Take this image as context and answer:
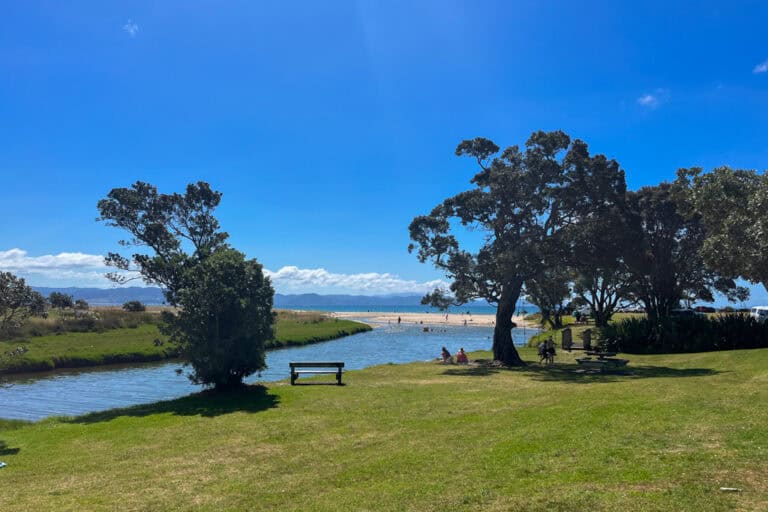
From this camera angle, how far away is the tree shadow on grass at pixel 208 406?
55.2ft

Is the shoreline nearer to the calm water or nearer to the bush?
the bush

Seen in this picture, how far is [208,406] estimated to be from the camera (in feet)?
58.0

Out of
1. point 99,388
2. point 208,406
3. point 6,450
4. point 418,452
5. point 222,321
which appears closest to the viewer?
point 418,452

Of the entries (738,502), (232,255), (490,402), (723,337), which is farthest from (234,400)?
(723,337)

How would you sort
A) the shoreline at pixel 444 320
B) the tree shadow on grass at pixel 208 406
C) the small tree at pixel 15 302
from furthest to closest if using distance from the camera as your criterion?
1. the shoreline at pixel 444 320
2. the tree shadow on grass at pixel 208 406
3. the small tree at pixel 15 302

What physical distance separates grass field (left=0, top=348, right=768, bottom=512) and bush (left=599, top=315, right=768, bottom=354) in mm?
13545

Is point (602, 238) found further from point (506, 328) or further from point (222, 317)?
point (222, 317)

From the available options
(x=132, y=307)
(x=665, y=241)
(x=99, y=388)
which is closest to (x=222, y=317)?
(x=99, y=388)

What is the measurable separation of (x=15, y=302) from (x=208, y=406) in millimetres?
6637

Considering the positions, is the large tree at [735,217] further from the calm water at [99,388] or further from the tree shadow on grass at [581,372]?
the calm water at [99,388]

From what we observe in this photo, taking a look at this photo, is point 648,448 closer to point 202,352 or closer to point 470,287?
point 202,352

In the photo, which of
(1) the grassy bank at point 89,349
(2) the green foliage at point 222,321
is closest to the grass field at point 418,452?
(2) the green foliage at point 222,321

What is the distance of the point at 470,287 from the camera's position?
28828mm

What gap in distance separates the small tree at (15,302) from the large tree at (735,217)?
2356cm
